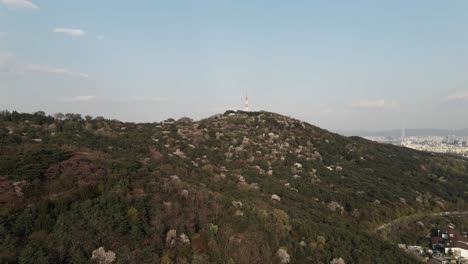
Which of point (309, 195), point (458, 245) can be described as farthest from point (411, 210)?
point (309, 195)

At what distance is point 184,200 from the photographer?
35.5 metres

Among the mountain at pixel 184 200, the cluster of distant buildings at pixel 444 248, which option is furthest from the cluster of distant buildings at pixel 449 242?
the mountain at pixel 184 200

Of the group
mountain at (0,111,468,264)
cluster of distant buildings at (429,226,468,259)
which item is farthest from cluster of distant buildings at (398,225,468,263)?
mountain at (0,111,468,264)

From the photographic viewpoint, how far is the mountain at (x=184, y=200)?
2656 cm

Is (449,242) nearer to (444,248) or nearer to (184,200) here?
(444,248)

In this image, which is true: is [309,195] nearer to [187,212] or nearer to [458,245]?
[458,245]

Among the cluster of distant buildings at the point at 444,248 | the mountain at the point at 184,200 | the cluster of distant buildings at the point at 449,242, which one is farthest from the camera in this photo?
the cluster of distant buildings at the point at 449,242

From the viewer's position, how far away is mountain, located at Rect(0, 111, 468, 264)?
26562mm

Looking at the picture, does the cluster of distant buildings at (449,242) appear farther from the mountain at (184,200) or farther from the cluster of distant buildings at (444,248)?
the mountain at (184,200)

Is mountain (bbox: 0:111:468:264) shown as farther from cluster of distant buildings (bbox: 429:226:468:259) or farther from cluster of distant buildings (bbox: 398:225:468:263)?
cluster of distant buildings (bbox: 429:226:468:259)

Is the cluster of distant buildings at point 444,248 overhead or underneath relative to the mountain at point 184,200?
underneath

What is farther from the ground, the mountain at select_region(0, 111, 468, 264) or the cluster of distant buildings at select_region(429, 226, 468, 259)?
the mountain at select_region(0, 111, 468, 264)

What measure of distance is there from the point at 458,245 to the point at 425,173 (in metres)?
44.6

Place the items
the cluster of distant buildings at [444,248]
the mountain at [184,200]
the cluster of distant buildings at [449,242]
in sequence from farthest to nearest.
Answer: the cluster of distant buildings at [449,242]
the cluster of distant buildings at [444,248]
the mountain at [184,200]
